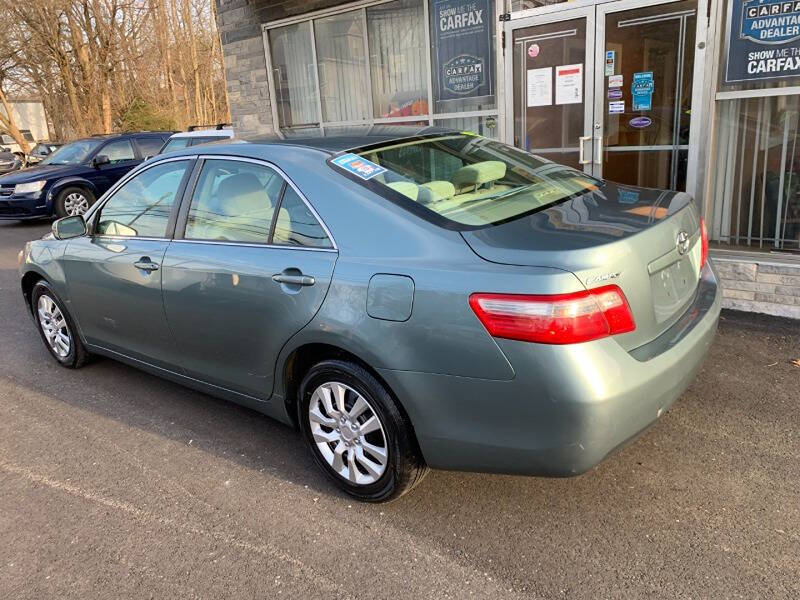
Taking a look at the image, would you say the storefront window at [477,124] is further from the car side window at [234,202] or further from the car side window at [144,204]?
the car side window at [234,202]

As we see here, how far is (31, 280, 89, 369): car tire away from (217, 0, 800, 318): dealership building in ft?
7.45

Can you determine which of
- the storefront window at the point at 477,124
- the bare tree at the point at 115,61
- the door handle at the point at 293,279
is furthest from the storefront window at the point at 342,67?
the bare tree at the point at 115,61

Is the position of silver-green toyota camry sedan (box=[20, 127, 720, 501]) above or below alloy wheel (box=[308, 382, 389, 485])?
above

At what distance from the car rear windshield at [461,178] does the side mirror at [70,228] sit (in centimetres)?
214

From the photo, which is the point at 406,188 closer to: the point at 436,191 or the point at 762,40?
the point at 436,191

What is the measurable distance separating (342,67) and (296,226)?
595 cm

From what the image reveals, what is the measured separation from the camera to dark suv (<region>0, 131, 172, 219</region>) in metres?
11.5

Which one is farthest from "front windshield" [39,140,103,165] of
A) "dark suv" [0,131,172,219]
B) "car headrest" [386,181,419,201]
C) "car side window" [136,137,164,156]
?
"car headrest" [386,181,419,201]

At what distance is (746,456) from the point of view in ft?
10.0

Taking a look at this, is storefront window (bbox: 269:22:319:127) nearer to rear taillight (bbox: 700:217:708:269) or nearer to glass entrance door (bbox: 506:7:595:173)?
glass entrance door (bbox: 506:7:595:173)

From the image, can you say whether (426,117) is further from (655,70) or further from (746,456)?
(746,456)

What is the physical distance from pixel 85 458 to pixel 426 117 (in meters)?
5.45

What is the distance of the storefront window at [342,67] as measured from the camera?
26.1 ft

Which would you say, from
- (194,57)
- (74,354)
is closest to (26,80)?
(194,57)
